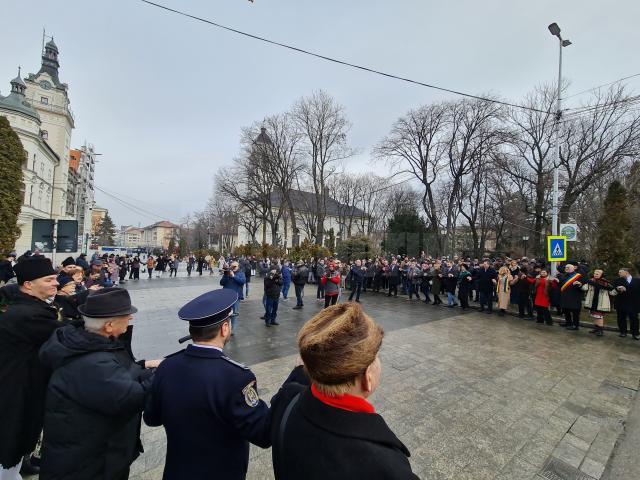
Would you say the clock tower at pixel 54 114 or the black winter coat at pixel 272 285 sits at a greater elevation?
the clock tower at pixel 54 114

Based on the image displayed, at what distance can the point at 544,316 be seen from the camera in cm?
1062

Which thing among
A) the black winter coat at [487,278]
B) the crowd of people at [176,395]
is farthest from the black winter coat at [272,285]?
the black winter coat at [487,278]

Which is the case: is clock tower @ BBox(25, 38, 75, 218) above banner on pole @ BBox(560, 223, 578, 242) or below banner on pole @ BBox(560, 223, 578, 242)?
above

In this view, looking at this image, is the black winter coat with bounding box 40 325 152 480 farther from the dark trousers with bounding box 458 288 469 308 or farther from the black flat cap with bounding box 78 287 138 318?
the dark trousers with bounding box 458 288 469 308

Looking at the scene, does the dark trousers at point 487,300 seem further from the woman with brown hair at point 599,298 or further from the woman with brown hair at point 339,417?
the woman with brown hair at point 339,417

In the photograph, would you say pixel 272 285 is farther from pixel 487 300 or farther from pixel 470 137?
pixel 470 137

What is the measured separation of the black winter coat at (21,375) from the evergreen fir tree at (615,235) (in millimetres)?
16568

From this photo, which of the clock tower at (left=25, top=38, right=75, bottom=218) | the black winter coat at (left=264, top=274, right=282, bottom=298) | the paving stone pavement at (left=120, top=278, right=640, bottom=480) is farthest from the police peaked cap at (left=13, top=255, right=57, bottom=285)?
the clock tower at (left=25, top=38, right=75, bottom=218)

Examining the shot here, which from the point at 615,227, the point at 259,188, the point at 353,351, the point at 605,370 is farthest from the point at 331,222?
the point at 353,351

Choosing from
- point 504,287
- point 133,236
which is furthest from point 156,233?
point 504,287

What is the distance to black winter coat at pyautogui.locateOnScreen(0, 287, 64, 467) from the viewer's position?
2461 millimetres

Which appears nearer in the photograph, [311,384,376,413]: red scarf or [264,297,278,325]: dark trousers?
[311,384,376,413]: red scarf

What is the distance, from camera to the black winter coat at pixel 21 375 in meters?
2.46

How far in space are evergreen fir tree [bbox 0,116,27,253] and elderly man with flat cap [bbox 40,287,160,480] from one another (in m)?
11.7
